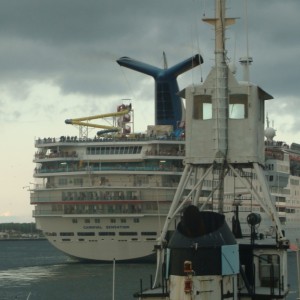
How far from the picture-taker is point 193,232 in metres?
25.3

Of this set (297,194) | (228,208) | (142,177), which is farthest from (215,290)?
(297,194)

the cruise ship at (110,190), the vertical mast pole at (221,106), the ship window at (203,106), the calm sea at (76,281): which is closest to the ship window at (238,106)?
the vertical mast pole at (221,106)

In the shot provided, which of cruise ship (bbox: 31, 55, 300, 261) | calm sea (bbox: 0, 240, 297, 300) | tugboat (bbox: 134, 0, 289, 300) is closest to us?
tugboat (bbox: 134, 0, 289, 300)

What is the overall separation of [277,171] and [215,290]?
98.8 metres

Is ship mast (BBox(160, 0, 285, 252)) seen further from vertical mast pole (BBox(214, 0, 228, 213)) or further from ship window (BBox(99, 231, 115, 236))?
ship window (BBox(99, 231, 115, 236))

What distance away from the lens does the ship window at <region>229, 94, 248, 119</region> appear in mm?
32372

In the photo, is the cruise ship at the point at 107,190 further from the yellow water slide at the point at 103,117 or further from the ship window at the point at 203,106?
the ship window at the point at 203,106

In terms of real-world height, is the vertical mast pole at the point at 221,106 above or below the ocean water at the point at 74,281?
above

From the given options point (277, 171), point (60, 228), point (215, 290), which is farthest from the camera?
point (277, 171)

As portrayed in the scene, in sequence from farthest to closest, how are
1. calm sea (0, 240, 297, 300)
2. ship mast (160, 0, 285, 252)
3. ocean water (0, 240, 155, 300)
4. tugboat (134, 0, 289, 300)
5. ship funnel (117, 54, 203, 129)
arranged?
ship funnel (117, 54, 203, 129) < ocean water (0, 240, 155, 300) < calm sea (0, 240, 297, 300) < ship mast (160, 0, 285, 252) < tugboat (134, 0, 289, 300)

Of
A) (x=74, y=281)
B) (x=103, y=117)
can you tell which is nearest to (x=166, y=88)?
(x=103, y=117)

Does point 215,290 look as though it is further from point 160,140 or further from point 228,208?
point 228,208

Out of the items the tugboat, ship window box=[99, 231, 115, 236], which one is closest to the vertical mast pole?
the tugboat

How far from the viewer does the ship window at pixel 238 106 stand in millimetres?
32372
